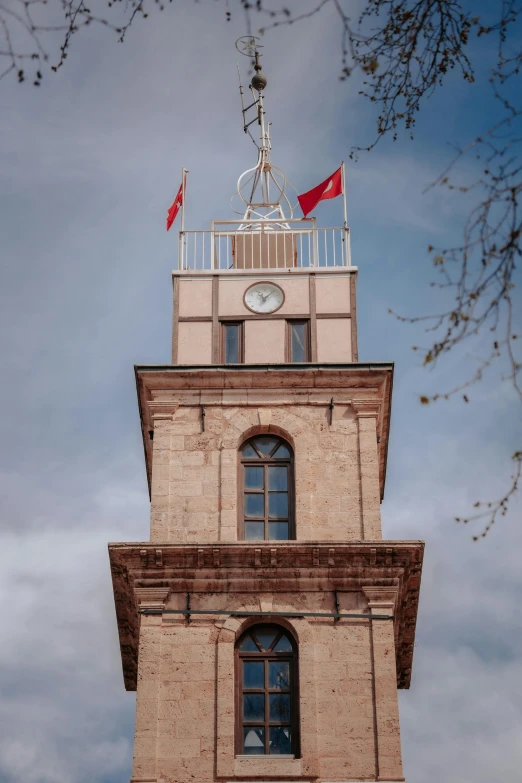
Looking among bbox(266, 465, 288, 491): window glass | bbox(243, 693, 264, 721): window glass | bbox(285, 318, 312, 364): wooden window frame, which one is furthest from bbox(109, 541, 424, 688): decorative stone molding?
bbox(285, 318, 312, 364): wooden window frame

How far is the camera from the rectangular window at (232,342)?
1059 inches

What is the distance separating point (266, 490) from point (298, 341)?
11.2 ft

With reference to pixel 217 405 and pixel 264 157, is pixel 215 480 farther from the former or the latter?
pixel 264 157

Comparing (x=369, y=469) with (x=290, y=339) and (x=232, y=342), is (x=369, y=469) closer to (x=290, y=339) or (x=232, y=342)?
(x=290, y=339)

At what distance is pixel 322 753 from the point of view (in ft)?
72.2

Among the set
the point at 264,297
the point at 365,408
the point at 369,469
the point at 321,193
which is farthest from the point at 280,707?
the point at 321,193

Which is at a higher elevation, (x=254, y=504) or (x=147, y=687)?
(x=254, y=504)

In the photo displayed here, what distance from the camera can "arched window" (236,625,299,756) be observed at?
73.5 feet

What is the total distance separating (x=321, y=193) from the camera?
96.7ft

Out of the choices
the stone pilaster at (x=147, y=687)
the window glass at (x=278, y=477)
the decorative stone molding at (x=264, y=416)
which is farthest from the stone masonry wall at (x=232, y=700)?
the decorative stone molding at (x=264, y=416)

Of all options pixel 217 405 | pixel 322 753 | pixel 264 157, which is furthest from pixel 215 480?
pixel 264 157

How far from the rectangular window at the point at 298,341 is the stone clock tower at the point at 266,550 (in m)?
0.04

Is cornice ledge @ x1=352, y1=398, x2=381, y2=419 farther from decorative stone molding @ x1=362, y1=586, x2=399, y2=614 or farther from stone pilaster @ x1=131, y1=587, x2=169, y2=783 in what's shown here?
stone pilaster @ x1=131, y1=587, x2=169, y2=783

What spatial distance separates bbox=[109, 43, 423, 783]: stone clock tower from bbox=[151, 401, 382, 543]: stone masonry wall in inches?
1.1
